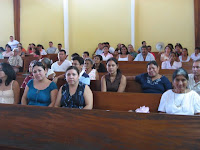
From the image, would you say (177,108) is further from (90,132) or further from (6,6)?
(6,6)

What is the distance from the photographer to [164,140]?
1998mm

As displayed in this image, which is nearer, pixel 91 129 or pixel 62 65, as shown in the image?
pixel 91 129

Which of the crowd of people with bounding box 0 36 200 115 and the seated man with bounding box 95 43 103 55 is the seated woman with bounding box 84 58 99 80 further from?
the seated man with bounding box 95 43 103 55

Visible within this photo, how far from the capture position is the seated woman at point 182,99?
9.39 ft

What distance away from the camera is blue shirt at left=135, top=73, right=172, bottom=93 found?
3.63 metres

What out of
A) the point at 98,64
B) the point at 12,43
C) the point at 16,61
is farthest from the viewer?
the point at 12,43

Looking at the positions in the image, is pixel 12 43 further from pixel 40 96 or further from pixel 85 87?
pixel 85 87

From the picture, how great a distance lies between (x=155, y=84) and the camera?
367 centimetres

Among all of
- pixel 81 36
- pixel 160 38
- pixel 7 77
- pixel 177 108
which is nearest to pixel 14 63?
pixel 81 36

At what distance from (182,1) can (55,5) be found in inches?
203

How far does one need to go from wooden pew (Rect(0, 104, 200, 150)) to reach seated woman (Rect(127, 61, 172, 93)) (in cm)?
167

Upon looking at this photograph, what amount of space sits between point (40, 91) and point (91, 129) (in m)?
1.41

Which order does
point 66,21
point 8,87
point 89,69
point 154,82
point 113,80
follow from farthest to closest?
point 66,21
point 89,69
point 113,80
point 154,82
point 8,87

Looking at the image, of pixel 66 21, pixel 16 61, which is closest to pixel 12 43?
pixel 66 21
